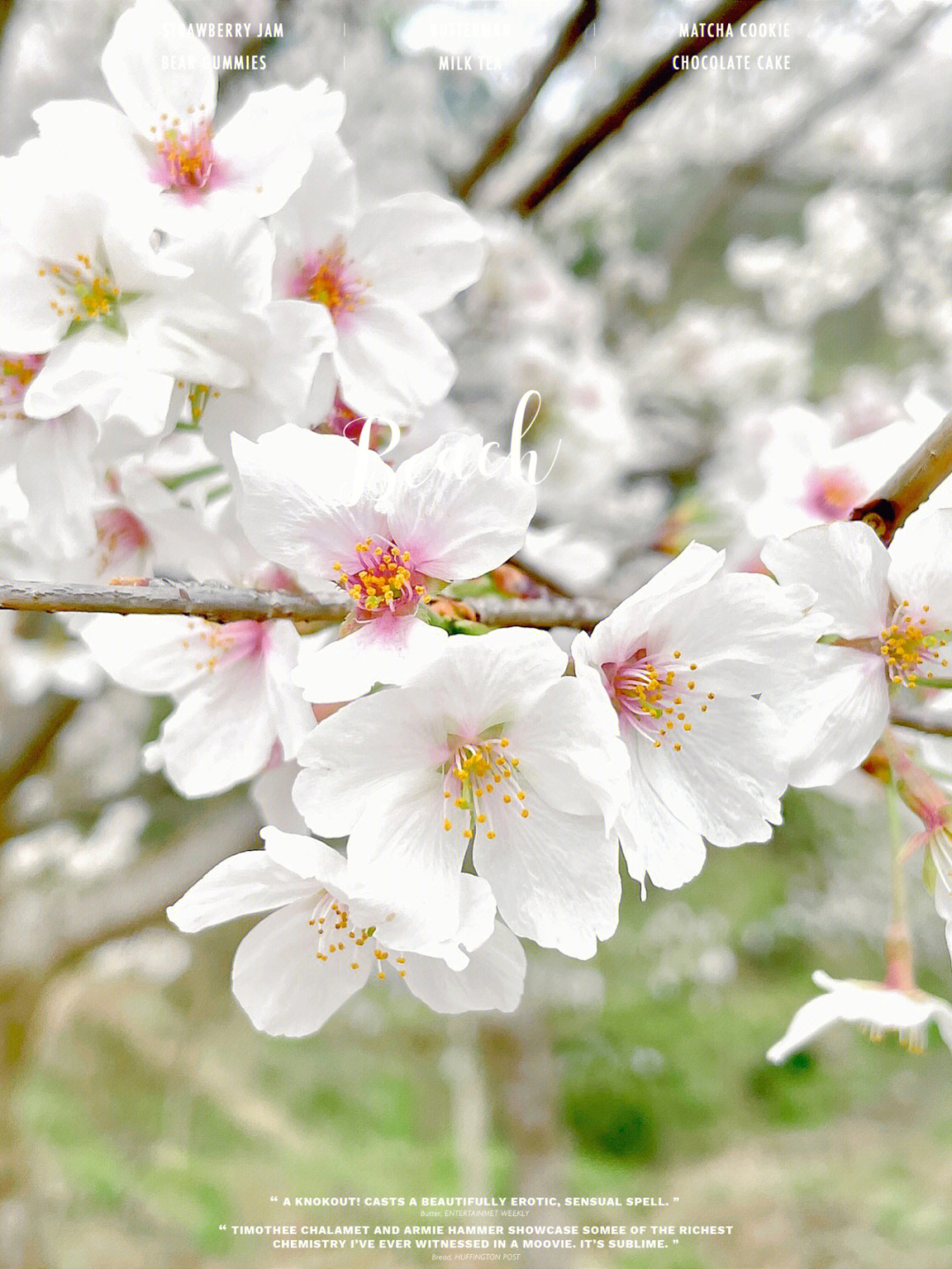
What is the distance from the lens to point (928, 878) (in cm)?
39

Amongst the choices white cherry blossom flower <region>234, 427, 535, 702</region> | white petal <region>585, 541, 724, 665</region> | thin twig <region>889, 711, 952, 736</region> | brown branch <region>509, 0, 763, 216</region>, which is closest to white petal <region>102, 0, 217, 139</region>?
white cherry blossom flower <region>234, 427, 535, 702</region>

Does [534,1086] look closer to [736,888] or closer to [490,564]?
[736,888]

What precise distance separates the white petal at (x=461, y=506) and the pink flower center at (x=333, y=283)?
19cm

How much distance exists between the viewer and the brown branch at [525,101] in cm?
92

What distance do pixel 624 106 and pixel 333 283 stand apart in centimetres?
67

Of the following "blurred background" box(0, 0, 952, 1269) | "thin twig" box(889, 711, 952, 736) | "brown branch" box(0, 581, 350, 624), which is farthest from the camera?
"blurred background" box(0, 0, 952, 1269)

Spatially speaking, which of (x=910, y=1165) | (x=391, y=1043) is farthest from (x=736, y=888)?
(x=391, y=1043)

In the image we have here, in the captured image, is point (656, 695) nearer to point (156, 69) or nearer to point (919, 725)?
point (919, 725)

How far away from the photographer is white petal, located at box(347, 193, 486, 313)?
0.50m

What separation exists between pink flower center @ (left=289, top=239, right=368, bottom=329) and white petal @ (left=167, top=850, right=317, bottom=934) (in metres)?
0.29

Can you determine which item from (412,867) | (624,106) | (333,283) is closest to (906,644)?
(412,867)

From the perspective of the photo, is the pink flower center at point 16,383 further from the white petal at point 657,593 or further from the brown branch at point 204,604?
the white petal at point 657,593

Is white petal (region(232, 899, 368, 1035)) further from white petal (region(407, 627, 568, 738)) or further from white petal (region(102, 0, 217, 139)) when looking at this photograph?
white petal (region(102, 0, 217, 139))

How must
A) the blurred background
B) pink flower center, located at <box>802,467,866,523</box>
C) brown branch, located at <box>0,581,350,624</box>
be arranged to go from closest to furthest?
brown branch, located at <box>0,581,350,624</box>, pink flower center, located at <box>802,467,866,523</box>, the blurred background
